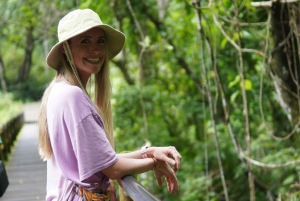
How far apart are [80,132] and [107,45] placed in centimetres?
54

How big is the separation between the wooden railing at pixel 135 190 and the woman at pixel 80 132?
3cm

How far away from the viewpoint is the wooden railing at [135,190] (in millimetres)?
1637

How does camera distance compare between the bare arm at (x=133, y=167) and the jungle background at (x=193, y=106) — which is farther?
the jungle background at (x=193, y=106)

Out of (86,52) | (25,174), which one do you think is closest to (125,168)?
(86,52)

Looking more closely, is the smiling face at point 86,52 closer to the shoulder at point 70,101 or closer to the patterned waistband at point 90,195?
the shoulder at point 70,101

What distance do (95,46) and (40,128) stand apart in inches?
14.1

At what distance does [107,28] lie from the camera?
1.99m

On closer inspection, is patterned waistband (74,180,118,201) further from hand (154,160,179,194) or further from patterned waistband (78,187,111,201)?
hand (154,160,179,194)

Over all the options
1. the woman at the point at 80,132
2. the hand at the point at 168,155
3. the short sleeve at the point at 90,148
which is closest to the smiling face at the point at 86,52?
the woman at the point at 80,132

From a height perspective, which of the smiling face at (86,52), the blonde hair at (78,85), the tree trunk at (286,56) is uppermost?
the smiling face at (86,52)

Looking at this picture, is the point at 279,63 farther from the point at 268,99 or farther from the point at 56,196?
the point at 268,99

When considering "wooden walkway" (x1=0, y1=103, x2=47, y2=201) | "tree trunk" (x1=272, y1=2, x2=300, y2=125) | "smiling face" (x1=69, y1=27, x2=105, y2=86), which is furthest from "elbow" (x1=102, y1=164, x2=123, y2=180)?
"wooden walkway" (x1=0, y1=103, x2=47, y2=201)

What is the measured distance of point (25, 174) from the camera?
30.3ft

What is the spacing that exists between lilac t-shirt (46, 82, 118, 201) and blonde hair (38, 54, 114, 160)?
66 millimetres
